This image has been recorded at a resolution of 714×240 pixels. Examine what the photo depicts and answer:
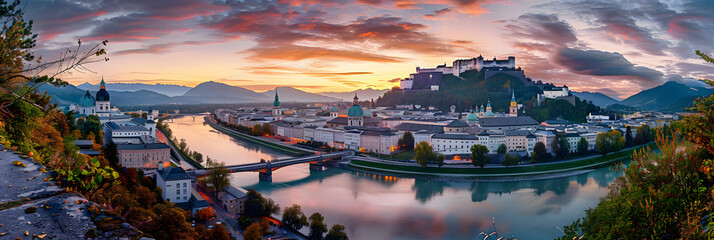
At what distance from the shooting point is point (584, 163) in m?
19.6

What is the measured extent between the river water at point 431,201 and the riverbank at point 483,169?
0.70 meters

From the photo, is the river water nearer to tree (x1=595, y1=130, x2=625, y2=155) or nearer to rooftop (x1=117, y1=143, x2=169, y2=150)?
tree (x1=595, y1=130, x2=625, y2=155)

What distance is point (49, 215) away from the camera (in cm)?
130

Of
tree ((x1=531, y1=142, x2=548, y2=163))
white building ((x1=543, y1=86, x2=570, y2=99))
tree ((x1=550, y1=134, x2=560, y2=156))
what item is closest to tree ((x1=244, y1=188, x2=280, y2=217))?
tree ((x1=531, y1=142, x2=548, y2=163))

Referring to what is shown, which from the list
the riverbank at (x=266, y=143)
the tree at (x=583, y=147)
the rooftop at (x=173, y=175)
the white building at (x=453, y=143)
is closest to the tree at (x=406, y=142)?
the white building at (x=453, y=143)

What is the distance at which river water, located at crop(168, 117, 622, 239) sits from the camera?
34.9 ft

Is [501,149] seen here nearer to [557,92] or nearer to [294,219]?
[294,219]

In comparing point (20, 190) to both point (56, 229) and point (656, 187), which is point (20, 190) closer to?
point (56, 229)

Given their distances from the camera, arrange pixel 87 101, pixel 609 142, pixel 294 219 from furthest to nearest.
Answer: pixel 87 101 → pixel 609 142 → pixel 294 219

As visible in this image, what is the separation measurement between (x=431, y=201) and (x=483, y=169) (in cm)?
494

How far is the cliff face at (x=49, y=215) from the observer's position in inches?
48.5

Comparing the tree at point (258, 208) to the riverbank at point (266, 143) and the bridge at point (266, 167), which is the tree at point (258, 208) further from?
the riverbank at point (266, 143)

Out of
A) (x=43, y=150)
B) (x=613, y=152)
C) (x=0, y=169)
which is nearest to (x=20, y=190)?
(x=0, y=169)

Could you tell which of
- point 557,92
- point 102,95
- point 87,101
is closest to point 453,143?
point 557,92
